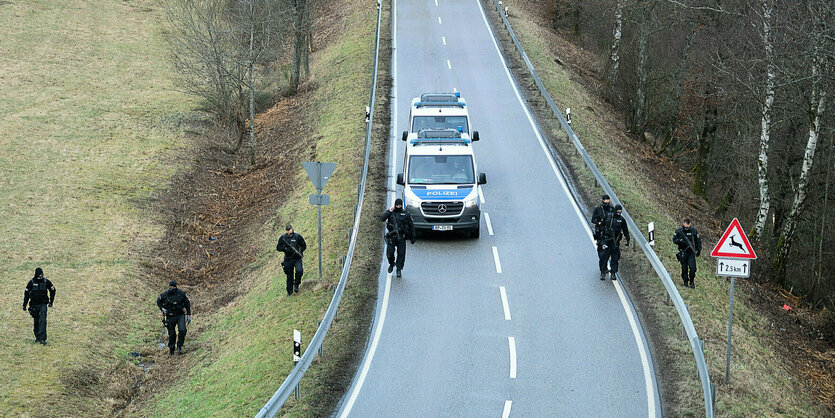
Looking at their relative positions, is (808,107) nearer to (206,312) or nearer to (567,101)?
(567,101)

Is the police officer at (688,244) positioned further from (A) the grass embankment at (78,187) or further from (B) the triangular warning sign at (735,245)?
(A) the grass embankment at (78,187)

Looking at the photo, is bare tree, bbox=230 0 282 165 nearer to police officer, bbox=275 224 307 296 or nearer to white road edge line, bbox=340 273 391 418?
police officer, bbox=275 224 307 296

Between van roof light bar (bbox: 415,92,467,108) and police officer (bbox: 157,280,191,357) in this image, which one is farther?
van roof light bar (bbox: 415,92,467,108)

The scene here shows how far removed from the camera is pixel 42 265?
896 inches

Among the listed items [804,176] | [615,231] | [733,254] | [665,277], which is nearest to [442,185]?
[615,231]

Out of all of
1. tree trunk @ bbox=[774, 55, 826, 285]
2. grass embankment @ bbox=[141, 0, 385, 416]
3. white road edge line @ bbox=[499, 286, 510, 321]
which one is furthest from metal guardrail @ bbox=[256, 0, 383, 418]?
tree trunk @ bbox=[774, 55, 826, 285]

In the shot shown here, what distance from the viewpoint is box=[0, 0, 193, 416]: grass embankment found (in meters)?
17.8

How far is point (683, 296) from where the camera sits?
56.2 ft

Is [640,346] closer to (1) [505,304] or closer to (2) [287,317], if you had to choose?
(1) [505,304]

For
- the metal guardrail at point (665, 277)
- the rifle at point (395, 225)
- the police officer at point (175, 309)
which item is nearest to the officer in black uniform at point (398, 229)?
the rifle at point (395, 225)

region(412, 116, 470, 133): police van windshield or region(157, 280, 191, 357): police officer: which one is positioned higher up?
region(412, 116, 470, 133): police van windshield

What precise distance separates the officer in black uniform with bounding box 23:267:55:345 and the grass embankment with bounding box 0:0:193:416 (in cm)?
34

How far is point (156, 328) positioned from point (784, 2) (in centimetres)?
2050

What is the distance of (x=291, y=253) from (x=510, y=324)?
4.88 metres
